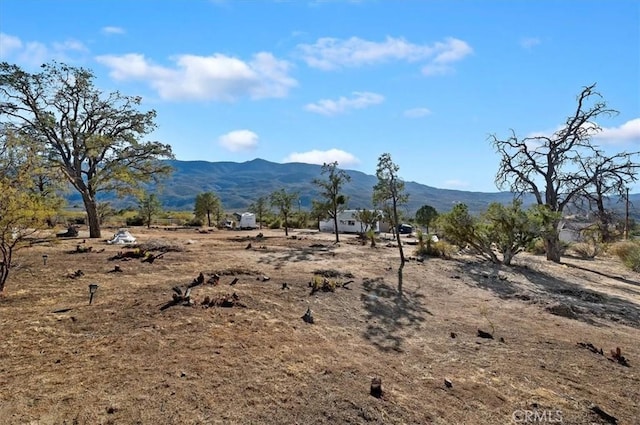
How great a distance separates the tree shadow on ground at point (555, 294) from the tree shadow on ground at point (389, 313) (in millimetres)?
3859

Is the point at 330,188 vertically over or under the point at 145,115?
under

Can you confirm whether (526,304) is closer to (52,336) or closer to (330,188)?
(52,336)

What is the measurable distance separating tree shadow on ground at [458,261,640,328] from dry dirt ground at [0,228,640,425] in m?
0.12

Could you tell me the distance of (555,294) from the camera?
1305 centimetres

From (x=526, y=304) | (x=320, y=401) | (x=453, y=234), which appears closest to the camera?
(x=320, y=401)

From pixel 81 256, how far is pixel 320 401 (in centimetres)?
1238

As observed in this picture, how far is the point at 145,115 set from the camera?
2333 centimetres

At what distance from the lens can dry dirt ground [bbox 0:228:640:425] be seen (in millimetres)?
4523

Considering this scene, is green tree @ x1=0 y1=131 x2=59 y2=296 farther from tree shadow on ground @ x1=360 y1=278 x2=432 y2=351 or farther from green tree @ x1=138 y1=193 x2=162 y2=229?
green tree @ x1=138 y1=193 x2=162 y2=229

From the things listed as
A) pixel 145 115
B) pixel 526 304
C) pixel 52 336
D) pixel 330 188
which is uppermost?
pixel 145 115

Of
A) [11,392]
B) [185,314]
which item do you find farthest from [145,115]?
[11,392]

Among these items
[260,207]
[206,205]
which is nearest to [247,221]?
[260,207]

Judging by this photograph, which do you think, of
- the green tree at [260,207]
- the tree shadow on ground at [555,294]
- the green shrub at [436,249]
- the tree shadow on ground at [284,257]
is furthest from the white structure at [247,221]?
the tree shadow on ground at [555,294]

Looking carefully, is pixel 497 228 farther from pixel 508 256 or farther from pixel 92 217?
pixel 92 217
